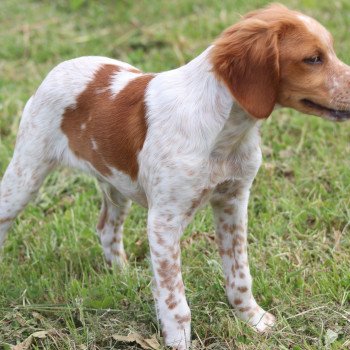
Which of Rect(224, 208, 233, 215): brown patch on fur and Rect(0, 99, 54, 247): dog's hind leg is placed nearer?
Rect(224, 208, 233, 215): brown patch on fur

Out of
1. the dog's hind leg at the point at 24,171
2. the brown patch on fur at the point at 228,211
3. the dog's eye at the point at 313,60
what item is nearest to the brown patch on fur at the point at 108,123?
the dog's hind leg at the point at 24,171

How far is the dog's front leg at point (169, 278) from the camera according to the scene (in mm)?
3684

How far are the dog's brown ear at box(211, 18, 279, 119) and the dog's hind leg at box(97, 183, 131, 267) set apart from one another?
4.71 ft

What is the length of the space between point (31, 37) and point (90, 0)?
1.08 meters

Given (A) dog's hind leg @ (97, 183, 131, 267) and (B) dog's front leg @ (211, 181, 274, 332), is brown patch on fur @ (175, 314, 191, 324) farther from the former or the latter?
(A) dog's hind leg @ (97, 183, 131, 267)

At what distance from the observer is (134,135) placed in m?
3.86

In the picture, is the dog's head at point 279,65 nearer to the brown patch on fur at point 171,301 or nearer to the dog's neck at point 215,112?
the dog's neck at point 215,112

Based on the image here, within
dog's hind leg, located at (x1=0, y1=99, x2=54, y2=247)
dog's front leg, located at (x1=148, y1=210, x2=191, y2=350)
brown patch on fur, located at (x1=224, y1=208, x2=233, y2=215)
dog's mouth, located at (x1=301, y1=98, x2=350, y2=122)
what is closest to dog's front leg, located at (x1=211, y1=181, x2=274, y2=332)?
brown patch on fur, located at (x1=224, y1=208, x2=233, y2=215)

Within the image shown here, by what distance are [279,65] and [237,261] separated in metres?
1.14

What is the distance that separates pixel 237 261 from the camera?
4.05m

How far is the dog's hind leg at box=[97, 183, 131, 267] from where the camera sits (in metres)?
4.64

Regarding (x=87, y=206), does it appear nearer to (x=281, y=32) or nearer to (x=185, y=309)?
(x=185, y=309)

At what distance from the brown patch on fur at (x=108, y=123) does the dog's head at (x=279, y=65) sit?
0.61 meters

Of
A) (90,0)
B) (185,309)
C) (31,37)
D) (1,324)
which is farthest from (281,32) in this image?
(90,0)
